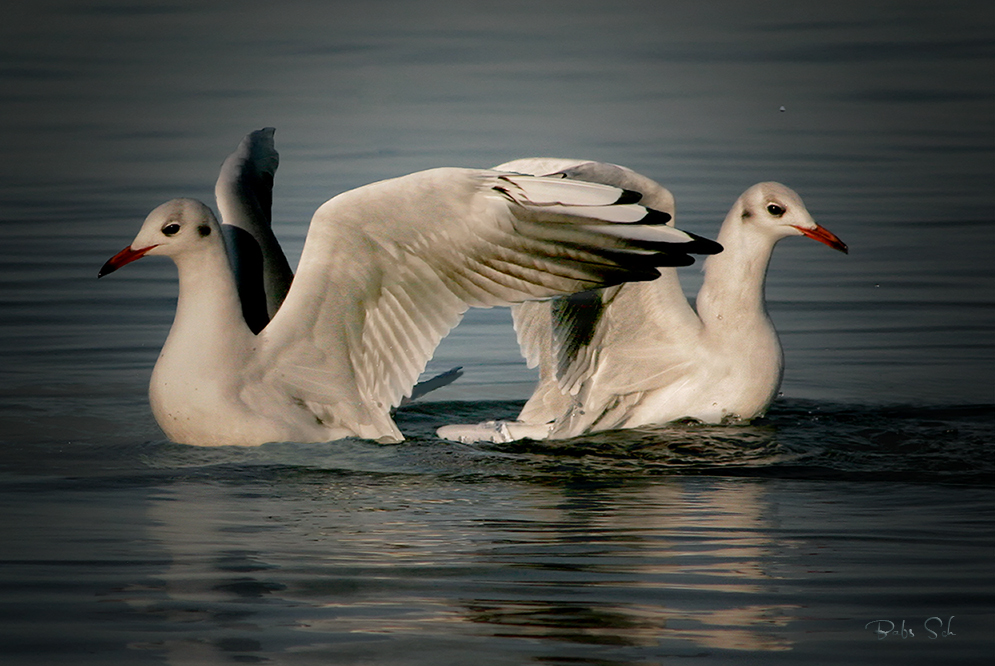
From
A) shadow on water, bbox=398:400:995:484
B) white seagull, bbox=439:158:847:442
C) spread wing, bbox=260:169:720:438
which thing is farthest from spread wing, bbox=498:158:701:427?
spread wing, bbox=260:169:720:438

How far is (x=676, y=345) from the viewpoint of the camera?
24.9ft

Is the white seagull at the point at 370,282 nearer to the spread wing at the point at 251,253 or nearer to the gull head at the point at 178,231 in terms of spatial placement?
the gull head at the point at 178,231

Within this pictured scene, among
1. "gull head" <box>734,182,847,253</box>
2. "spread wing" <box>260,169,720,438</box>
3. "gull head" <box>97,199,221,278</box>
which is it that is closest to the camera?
"spread wing" <box>260,169,720,438</box>

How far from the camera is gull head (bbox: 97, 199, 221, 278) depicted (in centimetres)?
707

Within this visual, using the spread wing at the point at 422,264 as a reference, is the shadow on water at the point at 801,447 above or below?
below

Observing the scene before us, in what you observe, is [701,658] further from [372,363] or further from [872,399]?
[872,399]

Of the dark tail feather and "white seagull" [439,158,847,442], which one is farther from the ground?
"white seagull" [439,158,847,442]

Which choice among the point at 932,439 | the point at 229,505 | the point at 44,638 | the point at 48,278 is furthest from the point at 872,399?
the point at 48,278
